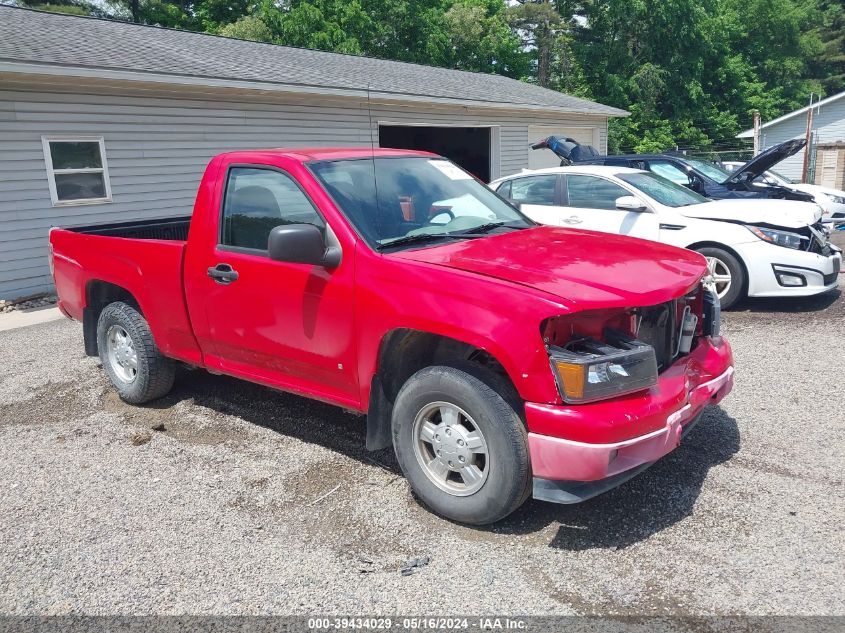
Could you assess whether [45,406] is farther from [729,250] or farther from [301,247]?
[729,250]

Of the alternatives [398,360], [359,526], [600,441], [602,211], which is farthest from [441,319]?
[602,211]

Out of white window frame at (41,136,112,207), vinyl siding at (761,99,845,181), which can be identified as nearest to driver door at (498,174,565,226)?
white window frame at (41,136,112,207)

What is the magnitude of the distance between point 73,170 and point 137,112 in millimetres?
1409

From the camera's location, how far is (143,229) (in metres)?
6.26

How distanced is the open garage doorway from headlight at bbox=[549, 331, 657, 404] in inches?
622

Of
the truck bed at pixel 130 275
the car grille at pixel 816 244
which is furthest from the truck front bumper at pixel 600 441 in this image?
the car grille at pixel 816 244

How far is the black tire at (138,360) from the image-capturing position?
5.21 metres

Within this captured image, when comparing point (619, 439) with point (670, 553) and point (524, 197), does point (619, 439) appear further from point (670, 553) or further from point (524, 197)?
point (524, 197)

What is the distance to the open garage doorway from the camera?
18828 mm

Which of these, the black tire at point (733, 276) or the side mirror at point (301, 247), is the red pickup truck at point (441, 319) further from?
the black tire at point (733, 276)

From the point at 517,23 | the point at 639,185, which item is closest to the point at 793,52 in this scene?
the point at 517,23

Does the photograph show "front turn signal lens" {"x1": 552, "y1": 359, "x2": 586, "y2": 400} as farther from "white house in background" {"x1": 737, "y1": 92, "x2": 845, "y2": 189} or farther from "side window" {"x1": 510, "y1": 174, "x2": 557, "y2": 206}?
"white house in background" {"x1": 737, "y1": 92, "x2": 845, "y2": 189}

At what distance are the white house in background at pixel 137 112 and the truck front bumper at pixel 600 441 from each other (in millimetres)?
4944

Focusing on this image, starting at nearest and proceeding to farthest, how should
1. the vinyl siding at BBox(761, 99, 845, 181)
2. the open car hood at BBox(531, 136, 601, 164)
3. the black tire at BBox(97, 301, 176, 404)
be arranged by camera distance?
the black tire at BBox(97, 301, 176, 404) < the open car hood at BBox(531, 136, 601, 164) < the vinyl siding at BBox(761, 99, 845, 181)
